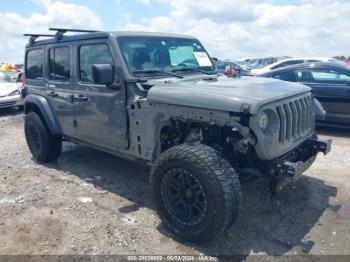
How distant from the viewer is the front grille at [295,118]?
3533mm

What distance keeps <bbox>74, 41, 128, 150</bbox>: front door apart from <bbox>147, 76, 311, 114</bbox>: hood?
636 millimetres

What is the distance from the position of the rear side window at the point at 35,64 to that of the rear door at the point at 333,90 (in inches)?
207

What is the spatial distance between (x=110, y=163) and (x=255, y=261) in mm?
3278

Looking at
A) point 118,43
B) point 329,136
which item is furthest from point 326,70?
point 118,43

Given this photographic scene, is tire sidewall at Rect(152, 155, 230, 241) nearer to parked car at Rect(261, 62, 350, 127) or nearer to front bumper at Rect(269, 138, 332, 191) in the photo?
front bumper at Rect(269, 138, 332, 191)

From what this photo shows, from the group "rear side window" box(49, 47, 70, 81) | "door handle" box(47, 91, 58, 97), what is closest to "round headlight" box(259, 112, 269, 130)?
"rear side window" box(49, 47, 70, 81)

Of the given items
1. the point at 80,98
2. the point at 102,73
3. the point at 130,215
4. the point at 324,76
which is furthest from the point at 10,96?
the point at 324,76

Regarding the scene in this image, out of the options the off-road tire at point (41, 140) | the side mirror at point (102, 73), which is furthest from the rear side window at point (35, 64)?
the side mirror at point (102, 73)

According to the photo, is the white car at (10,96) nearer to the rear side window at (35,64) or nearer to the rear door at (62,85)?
the rear side window at (35,64)

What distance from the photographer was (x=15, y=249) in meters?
3.54

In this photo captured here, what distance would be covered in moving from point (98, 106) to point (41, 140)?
170 cm

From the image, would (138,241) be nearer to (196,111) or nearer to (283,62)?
(196,111)

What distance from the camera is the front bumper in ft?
11.0

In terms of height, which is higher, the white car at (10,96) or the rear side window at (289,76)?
the rear side window at (289,76)
